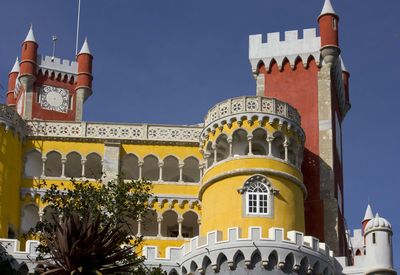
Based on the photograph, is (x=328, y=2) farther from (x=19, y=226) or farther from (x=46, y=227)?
(x=46, y=227)

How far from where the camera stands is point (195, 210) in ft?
218

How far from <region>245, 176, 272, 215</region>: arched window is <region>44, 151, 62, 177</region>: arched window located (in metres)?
14.2

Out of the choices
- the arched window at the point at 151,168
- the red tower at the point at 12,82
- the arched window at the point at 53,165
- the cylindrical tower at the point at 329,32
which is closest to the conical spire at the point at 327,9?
the cylindrical tower at the point at 329,32

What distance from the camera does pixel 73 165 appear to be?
68.9 metres

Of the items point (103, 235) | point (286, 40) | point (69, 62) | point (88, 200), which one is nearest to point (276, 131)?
point (286, 40)

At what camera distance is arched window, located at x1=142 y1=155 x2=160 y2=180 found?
2680 inches

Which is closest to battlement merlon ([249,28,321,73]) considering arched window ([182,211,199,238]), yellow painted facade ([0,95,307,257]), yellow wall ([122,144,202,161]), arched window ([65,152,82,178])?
yellow painted facade ([0,95,307,257])

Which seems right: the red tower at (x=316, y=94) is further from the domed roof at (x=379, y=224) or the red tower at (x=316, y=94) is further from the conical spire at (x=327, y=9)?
the domed roof at (x=379, y=224)

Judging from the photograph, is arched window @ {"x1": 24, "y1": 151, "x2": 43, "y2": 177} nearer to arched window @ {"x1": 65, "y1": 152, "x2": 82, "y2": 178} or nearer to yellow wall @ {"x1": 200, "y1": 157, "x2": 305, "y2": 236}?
arched window @ {"x1": 65, "y1": 152, "x2": 82, "y2": 178}

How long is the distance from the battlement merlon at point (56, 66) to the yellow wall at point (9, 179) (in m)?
18.7

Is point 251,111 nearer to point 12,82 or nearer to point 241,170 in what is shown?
point 241,170

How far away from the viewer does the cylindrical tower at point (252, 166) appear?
194 ft

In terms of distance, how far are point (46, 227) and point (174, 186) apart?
67.3ft

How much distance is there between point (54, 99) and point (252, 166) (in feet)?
93.8
